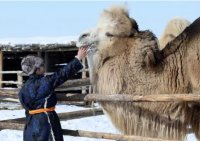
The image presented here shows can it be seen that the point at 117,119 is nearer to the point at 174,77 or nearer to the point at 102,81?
the point at 102,81

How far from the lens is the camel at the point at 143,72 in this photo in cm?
455

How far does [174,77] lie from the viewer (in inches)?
181

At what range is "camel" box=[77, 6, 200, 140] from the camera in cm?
455

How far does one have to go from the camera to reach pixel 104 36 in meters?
4.74

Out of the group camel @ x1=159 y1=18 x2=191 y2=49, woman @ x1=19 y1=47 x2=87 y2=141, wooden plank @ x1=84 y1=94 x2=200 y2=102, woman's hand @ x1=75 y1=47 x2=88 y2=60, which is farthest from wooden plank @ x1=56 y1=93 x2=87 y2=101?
camel @ x1=159 y1=18 x2=191 y2=49

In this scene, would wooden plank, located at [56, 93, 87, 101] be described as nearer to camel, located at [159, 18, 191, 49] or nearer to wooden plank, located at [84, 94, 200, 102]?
wooden plank, located at [84, 94, 200, 102]

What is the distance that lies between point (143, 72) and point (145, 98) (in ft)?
1.35

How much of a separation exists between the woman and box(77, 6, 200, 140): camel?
0.98 feet

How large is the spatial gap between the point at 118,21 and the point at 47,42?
15.4 meters

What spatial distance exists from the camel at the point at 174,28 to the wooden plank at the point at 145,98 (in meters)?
2.55

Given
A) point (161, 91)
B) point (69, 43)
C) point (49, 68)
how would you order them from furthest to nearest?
point (49, 68)
point (69, 43)
point (161, 91)

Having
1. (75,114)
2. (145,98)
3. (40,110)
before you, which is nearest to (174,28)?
(75,114)

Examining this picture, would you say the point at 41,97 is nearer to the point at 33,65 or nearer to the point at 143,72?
the point at 33,65

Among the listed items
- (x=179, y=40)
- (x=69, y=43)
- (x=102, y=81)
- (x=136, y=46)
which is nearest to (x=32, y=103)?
(x=102, y=81)
